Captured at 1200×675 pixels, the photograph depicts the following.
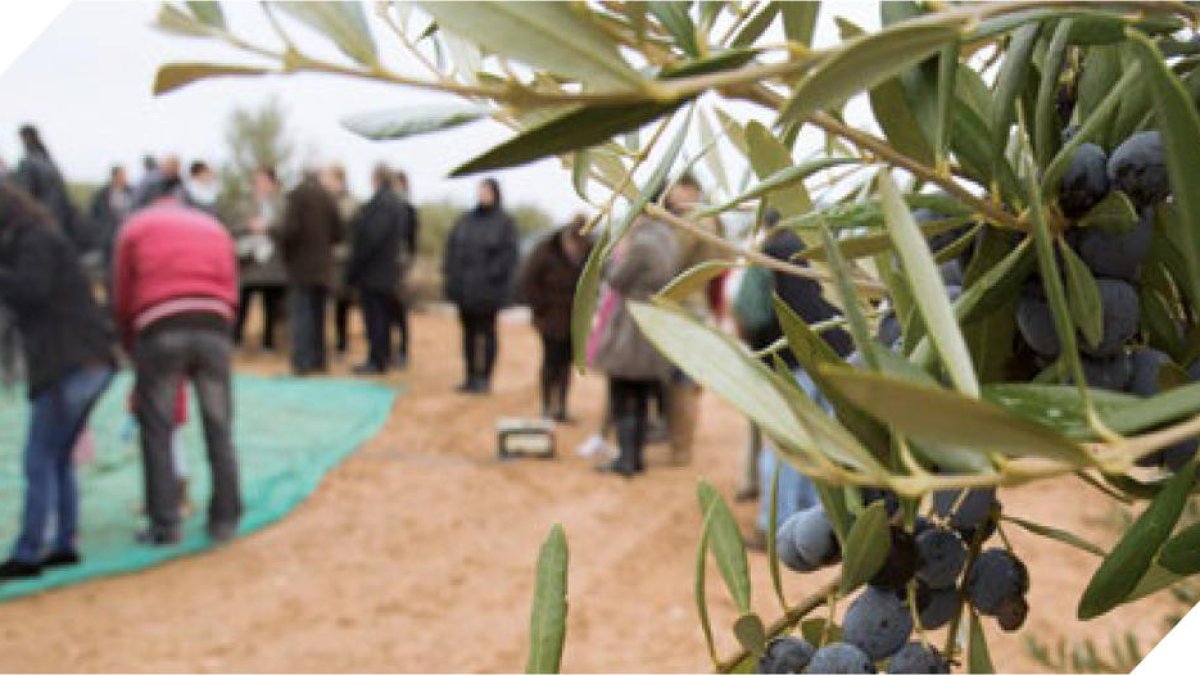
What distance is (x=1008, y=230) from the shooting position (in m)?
0.53

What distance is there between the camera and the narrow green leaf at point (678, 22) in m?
0.43

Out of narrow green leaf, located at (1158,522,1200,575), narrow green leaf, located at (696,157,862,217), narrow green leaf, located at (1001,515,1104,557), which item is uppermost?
narrow green leaf, located at (696,157,862,217)

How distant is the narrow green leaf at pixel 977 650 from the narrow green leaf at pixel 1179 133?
0.22 m

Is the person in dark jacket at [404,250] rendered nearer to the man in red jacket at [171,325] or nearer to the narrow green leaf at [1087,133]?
the man in red jacket at [171,325]

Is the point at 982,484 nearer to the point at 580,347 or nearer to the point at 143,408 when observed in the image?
the point at 580,347

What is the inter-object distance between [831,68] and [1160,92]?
115 millimetres

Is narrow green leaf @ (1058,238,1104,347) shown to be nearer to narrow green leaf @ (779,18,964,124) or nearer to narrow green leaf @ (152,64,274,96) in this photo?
narrow green leaf @ (779,18,964,124)

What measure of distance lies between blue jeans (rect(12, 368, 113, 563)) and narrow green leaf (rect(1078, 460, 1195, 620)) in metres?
4.08

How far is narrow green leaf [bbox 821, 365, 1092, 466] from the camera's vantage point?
34cm

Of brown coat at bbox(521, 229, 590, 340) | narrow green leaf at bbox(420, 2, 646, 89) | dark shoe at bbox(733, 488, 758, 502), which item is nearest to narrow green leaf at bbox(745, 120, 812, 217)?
narrow green leaf at bbox(420, 2, 646, 89)

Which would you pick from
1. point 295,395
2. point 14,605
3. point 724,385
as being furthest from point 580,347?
point 295,395

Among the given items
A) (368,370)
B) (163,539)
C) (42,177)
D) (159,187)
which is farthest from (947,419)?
(368,370)

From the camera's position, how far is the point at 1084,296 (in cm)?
48

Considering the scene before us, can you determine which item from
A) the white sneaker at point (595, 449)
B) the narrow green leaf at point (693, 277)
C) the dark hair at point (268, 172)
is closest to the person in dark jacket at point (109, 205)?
the dark hair at point (268, 172)
